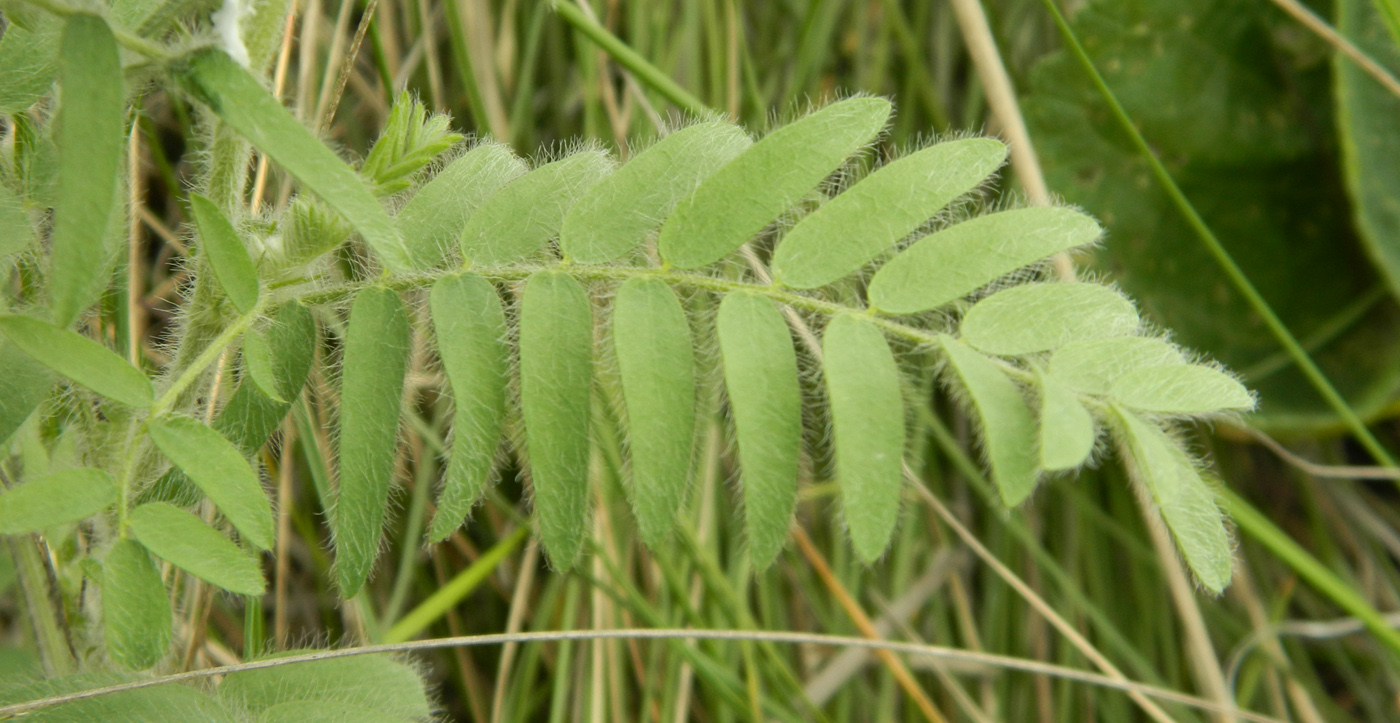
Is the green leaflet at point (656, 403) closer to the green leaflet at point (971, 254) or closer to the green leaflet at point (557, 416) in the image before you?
the green leaflet at point (557, 416)

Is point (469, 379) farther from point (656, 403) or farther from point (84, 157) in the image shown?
point (84, 157)

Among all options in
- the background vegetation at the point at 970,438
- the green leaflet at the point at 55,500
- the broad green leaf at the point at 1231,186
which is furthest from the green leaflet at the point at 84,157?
the broad green leaf at the point at 1231,186

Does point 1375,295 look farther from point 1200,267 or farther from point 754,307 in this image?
point 754,307

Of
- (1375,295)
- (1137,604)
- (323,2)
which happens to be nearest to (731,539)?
(1137,604)

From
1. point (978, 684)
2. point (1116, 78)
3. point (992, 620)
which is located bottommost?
point (978, 684)

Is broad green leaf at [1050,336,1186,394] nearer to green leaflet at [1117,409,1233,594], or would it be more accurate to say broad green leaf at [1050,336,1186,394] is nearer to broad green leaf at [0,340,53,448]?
green leaflet at [1117,409,1233,594]

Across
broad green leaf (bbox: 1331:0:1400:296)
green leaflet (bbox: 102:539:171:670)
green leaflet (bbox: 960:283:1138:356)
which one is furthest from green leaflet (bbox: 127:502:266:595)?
broad green leaf (bbox: 1331:0:1400:296)
